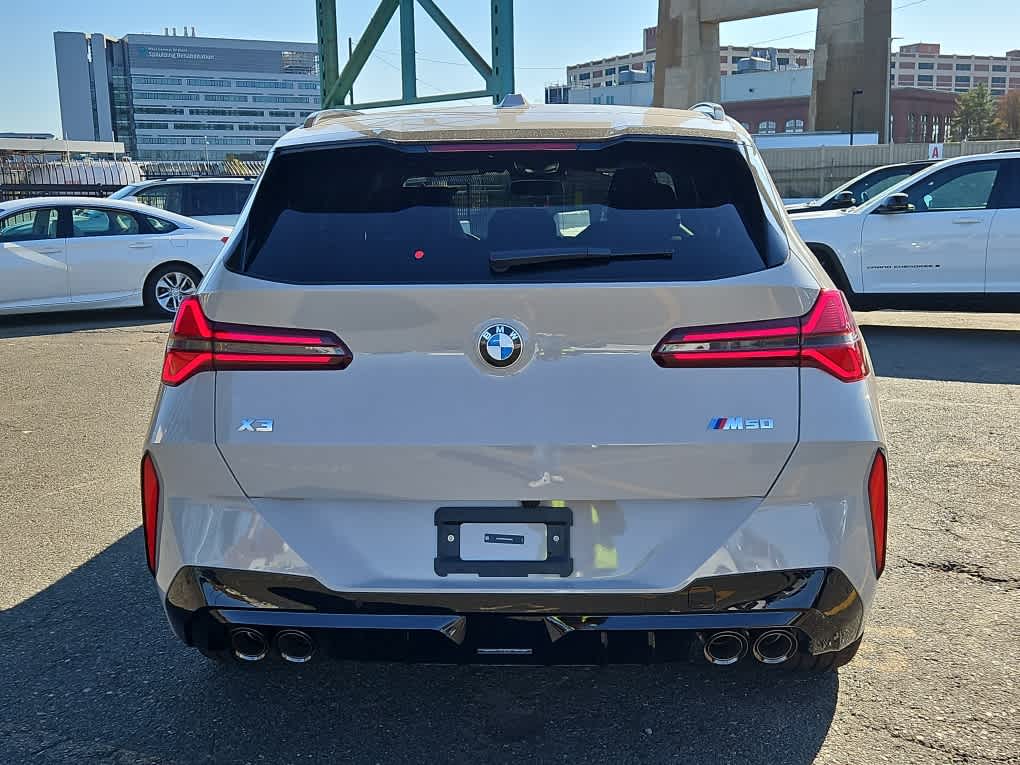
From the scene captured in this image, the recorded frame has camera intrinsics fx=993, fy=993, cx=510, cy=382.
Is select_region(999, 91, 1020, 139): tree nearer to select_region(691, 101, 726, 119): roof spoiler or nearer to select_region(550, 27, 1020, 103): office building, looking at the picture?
select_region(550, 27, 1020, 103): office building

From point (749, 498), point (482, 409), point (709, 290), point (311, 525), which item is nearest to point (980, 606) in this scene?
point (749, 498)

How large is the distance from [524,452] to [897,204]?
870cm

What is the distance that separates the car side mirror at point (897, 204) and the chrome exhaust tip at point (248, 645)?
8.93 metres

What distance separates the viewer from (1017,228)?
31.7 ft

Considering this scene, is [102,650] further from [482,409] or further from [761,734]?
[761,734]

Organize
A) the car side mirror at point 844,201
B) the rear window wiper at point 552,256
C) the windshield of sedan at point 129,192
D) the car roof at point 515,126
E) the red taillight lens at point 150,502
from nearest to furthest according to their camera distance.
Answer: the rear window wiper at point 552,256, the red taillight lens at point 150,502, the car roof at point 515,126, the car side mirror at point 844,201, the windshield of sedan at point 129,192

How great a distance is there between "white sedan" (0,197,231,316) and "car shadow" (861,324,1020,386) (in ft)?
24.7

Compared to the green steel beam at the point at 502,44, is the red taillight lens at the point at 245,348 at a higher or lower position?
lower

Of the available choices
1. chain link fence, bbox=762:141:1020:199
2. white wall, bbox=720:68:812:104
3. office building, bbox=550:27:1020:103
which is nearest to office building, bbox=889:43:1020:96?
office building, bbox=550:27:1020:103

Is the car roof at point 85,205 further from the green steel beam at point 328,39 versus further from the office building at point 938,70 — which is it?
the office building at point 938,70

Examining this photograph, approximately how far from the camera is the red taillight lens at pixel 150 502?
2.61 metres

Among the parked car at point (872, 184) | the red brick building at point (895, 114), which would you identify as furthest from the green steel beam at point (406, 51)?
the red brick building at point (895, 114)

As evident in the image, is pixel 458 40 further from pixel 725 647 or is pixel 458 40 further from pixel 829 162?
pixel 725 647

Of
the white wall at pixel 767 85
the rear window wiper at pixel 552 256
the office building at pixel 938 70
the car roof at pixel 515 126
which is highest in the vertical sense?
the office building at pixel 938 70
